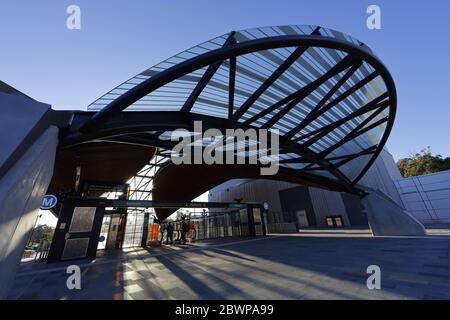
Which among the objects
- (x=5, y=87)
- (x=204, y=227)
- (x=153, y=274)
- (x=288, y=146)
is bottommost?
(x=153, y=274)

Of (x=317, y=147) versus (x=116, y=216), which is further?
(x=116, y=216)

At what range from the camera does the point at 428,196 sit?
31.1 m

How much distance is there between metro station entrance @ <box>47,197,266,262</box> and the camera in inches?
459

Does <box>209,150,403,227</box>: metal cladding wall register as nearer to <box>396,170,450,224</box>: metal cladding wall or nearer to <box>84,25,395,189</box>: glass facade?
<box>396,170,450,224</box>: metal cladding wall

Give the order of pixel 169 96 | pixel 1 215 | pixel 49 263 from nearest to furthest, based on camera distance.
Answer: pixel 1 215
pixel 169 96
pixel 49 263

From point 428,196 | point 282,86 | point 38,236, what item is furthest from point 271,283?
point 38,236

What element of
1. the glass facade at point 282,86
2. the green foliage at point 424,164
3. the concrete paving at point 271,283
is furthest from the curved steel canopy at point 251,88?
the green foliage at point 424,164

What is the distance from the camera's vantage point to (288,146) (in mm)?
14234

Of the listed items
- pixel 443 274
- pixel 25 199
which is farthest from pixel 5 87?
pixel 443 274

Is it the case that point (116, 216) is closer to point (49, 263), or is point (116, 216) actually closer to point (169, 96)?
point (49, 263)

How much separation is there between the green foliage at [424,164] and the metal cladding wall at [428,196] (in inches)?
641

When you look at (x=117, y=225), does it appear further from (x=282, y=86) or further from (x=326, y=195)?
(x=326, y=195)
